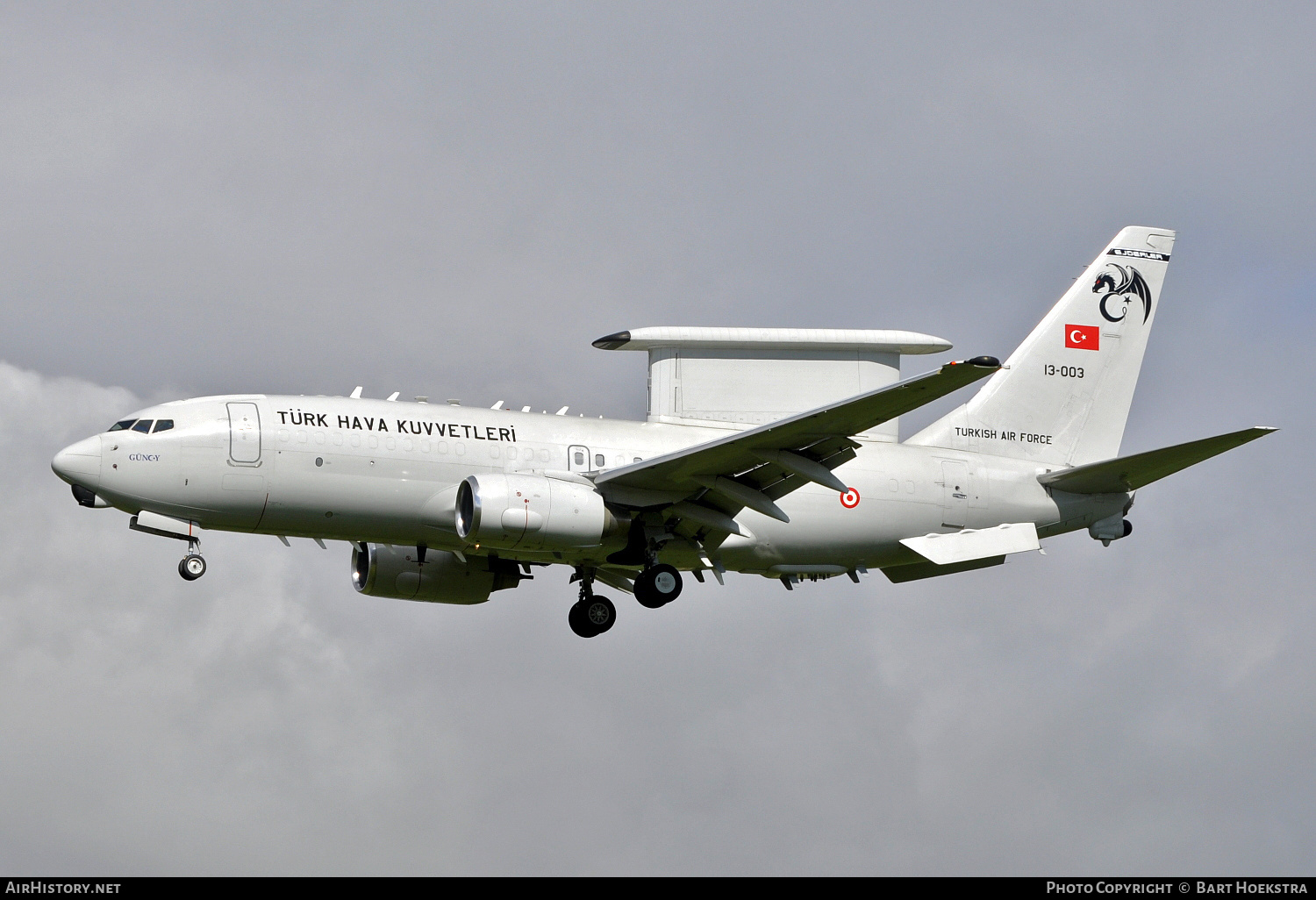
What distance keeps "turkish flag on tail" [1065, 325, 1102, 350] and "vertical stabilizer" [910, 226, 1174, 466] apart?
2 centimetres

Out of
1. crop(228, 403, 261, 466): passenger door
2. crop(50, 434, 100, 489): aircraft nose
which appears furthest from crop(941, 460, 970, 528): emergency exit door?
crop(50, 434, 100, 489): aircraft nose

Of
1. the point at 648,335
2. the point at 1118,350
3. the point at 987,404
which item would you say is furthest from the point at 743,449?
the point at 1118,350

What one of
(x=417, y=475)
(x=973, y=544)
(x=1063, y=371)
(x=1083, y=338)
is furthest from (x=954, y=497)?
(x=417, y=475)

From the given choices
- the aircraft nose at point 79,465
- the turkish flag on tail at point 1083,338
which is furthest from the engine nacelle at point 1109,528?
the aircraft nose at point 79,465

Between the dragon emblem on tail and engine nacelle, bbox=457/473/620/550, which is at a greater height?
the dragon emblem on tail

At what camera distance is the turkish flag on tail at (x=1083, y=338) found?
46.4 m

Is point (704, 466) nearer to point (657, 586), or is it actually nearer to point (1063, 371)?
point (657, 586)

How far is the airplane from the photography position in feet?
119

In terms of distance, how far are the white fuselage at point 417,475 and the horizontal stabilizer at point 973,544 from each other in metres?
0.26

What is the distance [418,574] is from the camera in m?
43.0

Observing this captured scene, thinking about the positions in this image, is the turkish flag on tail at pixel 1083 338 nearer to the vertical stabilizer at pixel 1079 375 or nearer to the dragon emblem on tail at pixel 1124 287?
the vertical stabilizer at pixel 1079 375

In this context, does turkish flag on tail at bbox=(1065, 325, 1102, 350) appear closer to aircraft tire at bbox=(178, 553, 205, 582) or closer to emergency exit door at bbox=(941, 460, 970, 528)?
emergency exit door at bbox=(941, 460, 970, 528)

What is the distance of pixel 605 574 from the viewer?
42812 mm

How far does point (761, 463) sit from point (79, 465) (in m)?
15.0
